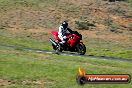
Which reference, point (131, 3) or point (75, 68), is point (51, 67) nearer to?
point (75, 68)

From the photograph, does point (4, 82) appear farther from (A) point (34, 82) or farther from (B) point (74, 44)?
(B) point (74, 44)

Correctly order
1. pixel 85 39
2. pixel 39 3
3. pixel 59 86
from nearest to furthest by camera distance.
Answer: pixel 59 86
pixel 85 39
pixel 39 3

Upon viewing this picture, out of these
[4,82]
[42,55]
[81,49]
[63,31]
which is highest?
[4,82]

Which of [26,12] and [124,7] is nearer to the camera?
[26,12]

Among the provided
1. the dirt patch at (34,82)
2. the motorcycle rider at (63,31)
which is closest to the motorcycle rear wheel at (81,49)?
the motorcycle rider at (63,31)

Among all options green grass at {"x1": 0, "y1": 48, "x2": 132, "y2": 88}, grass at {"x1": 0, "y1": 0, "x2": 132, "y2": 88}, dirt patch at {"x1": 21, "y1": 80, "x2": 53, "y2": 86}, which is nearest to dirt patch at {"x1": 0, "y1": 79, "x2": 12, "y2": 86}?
grass at {"x1": 0, "y1": 0, "x2": 132, "y2": 88}

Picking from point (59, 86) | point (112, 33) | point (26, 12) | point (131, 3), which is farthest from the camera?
point (131, 3)

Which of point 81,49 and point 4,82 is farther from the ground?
point 4,82

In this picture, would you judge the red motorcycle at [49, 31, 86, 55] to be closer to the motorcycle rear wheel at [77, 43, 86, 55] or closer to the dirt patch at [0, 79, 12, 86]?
the motorcycle rear wheel at [77, 43, 86, 55]

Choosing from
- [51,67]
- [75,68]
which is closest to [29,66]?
[51,67]

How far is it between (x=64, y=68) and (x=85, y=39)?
2630 cm

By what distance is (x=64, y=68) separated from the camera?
17328 millimetres

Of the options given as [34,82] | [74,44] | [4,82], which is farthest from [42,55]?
[4,82]

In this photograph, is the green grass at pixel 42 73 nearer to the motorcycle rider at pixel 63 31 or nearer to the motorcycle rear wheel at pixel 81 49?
the motorcycle rider at pixel 63 31
